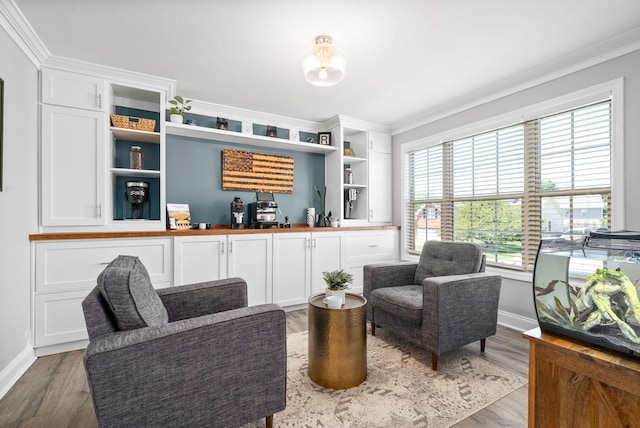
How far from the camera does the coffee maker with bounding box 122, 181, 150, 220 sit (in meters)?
2.84

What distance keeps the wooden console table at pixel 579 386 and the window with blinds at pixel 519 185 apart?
1.42 m

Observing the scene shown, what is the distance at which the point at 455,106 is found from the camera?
3.41 meters

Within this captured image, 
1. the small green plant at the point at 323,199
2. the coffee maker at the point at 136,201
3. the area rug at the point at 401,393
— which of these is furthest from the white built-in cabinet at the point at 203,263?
the area rug at the point at 401,393

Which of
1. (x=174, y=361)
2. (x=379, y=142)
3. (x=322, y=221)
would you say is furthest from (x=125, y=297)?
(x=379, y=142)

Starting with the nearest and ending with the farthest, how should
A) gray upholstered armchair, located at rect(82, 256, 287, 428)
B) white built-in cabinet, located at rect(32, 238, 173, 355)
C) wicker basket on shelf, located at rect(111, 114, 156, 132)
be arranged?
gray upholstered armchair, located at rect(82, 256, 287, 428) → white built-in cabinet, located at rect(32, 238, 173, 355) → wicker basket on shelf, located at rect(111, 114, 156, 132)

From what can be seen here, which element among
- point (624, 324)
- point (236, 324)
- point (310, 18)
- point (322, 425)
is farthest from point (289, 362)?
point (310, 18)

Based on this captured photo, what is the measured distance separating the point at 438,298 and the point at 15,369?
288 centimetres

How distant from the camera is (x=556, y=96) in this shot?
8.52ft

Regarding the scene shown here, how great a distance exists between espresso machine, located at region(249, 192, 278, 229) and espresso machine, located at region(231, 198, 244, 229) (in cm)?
14

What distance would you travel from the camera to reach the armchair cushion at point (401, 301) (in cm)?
218

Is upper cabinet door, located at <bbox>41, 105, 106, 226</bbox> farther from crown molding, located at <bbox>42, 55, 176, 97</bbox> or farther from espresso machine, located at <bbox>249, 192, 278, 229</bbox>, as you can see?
espresso machine, located at <bbox>249, 192, 278, 229</bbox>

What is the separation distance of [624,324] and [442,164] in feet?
9.59

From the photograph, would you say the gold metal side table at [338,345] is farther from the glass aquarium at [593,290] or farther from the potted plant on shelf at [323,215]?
the potted plant on shelf at [323,215]

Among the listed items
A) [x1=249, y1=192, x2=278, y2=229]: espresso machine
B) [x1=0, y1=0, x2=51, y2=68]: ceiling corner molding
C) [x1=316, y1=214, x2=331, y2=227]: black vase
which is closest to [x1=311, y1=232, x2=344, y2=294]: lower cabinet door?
[x1=316, y1=214, x2=331, y2=227]: black vase
